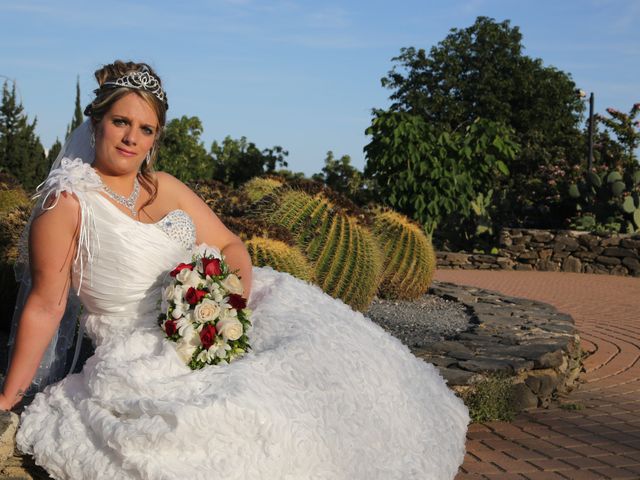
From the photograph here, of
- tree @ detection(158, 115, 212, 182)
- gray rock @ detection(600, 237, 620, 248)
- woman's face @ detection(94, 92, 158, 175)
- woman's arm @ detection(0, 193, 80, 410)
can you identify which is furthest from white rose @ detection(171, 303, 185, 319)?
tree @ detection(158, 115, 212, 182)

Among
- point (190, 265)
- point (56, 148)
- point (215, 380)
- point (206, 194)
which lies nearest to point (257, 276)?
point (190, 265)

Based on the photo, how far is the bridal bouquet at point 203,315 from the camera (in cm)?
291

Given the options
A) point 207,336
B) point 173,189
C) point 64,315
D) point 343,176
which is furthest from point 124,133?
point 343,176

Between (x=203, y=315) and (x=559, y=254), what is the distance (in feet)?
50.1

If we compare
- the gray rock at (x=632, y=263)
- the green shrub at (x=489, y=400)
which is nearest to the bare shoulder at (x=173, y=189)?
the green shrub at (x=489, y=400)

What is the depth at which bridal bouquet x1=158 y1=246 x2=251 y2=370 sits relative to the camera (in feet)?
9.55

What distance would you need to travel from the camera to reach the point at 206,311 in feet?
9.53

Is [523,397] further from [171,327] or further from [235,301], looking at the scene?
[171,327]

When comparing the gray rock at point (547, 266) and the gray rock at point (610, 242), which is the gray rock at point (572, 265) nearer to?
the gray rock at point (547, 266)

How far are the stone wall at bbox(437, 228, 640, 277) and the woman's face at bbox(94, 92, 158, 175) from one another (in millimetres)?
14325

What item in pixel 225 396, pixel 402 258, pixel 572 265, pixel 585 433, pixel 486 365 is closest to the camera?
pixel 225 396

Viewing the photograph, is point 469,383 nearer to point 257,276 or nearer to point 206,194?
point 257,276

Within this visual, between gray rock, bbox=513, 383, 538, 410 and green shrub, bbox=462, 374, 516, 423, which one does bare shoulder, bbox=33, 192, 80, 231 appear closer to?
green shrub, bbox=462, 374, 516, 423

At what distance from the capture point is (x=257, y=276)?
3682 mm
